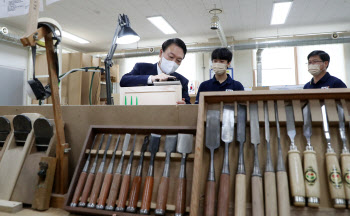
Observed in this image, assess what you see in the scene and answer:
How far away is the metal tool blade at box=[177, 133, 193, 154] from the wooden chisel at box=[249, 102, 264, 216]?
197mm

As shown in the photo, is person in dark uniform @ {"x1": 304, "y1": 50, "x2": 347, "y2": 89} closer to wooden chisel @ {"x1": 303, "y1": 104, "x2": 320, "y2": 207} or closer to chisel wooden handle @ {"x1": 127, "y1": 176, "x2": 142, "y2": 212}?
wooden chisel @ {"x1": 303, "y1": 104, "x2": 320, "y2": 207}

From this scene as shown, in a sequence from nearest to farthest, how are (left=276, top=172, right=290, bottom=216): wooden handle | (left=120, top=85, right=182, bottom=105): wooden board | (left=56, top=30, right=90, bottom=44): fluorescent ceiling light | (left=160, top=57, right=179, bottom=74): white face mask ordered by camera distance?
(left=276, top=172, right=290, bottom=216): wooden handle, (left=120, top=85, right=182, bottom=105): wooden board, (left=160, top=57, right=179, bottom=74): white face mask, (left=56, top=30, right=90, bottom=44): fluorescent ceiling light

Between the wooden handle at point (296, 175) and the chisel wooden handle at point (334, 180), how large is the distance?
8 centimetres

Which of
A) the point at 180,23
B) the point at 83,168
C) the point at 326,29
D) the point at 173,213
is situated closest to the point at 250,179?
the point at 173,213

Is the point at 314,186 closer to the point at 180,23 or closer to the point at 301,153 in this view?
the point at 301,153

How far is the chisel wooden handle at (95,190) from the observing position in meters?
0.80

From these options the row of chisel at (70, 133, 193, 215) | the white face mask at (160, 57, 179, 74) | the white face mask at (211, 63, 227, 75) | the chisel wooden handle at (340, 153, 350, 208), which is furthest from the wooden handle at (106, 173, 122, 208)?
the white face mask at (211, 63, 227, 75)

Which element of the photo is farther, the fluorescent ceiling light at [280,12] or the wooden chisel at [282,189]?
the fluorescent ceiling light at [280,12]

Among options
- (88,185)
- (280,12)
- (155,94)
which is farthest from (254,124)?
(280,12)

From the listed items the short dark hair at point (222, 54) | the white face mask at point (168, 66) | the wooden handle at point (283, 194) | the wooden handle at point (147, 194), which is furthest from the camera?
the short dark hair at point (222, 54)

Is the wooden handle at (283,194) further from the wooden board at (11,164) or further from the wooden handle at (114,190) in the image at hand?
the wooden board at (11,164)

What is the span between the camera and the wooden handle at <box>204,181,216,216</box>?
69 centimetres

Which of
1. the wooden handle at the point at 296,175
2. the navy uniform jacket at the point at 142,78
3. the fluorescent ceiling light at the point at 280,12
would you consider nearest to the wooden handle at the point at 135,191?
the wooden handle at the point at 296,175

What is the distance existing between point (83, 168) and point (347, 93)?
0.91 meters
